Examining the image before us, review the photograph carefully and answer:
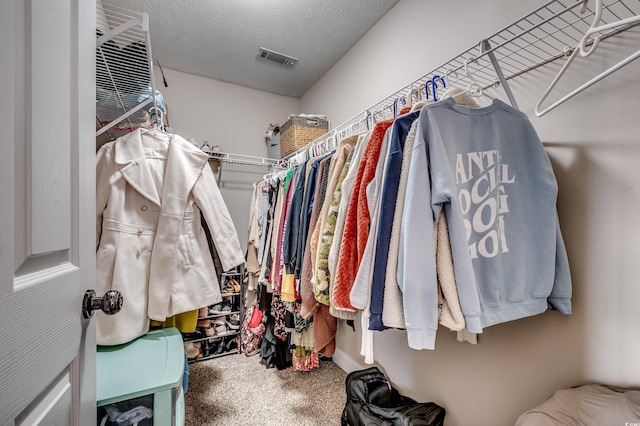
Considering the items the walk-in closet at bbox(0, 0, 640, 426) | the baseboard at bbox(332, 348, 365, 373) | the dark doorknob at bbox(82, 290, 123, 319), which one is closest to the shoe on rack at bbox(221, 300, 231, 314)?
the walk-in closet at bbox(0, 0, 640, 426)

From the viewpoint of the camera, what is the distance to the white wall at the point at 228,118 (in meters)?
2.46

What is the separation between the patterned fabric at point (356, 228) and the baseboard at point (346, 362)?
1.25 meters

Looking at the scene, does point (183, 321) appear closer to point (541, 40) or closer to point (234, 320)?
point (234, 320)

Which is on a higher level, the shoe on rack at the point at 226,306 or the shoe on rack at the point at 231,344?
the shoe on rack at the point at 226,306

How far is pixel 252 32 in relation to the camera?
1.94 m

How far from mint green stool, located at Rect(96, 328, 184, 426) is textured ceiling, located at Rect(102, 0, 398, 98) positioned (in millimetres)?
2006

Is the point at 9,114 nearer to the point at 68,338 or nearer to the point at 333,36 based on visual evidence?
the point at 68,338

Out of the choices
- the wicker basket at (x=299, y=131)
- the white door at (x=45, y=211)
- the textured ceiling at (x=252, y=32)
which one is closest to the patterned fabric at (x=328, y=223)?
the white door at (x=45, y=211)

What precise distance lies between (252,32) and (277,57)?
327mm

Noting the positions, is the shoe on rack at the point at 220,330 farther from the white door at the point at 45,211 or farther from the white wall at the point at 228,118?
the white door at the point at 45,211

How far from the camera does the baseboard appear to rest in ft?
6.18

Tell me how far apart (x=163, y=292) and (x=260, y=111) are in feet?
7.18

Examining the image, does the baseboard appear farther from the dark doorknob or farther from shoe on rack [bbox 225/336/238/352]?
the dark doorknob

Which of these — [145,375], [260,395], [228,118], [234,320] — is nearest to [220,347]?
[234,320]
